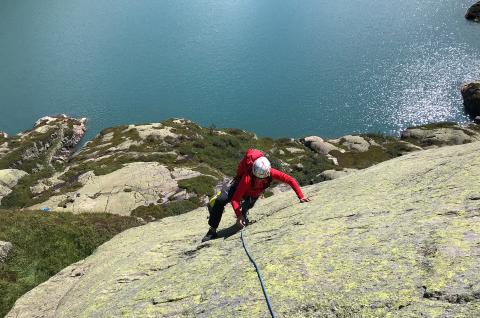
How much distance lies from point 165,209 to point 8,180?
39.6 metres

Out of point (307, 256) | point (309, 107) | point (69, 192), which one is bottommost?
point (307, 256)

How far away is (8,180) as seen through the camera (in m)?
66.0

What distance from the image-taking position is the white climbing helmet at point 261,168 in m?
12.5

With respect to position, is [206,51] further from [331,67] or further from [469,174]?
[469,174]

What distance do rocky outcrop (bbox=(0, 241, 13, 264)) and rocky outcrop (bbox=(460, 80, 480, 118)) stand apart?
122918 mm

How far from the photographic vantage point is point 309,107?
397ft

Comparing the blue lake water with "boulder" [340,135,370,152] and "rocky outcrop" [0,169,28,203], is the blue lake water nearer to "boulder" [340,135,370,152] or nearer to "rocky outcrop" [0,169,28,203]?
"boulder" [340,135,370,152]

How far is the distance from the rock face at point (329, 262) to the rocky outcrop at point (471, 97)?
375ft

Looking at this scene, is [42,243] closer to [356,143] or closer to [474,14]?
[356,143]

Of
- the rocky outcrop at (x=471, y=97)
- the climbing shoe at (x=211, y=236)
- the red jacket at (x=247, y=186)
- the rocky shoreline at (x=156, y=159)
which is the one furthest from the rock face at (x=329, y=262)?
the rocky outcrop at (x=471, y=97)

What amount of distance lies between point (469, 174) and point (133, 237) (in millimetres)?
15164

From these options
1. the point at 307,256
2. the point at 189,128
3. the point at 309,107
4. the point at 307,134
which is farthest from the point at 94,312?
the point at 309,107

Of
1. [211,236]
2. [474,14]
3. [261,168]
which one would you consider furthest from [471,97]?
[261,168]

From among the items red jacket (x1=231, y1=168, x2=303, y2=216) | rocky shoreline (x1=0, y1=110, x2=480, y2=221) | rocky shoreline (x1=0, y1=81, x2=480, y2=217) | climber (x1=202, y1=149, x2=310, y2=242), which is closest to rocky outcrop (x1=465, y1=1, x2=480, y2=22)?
rocky shoreline (x1=0, y1=81, x2=480, y2=217)
